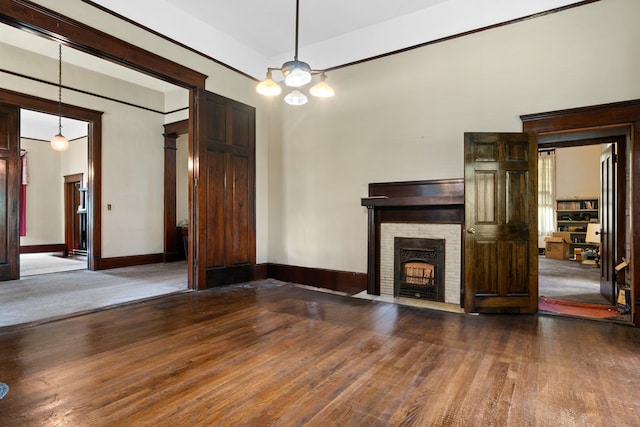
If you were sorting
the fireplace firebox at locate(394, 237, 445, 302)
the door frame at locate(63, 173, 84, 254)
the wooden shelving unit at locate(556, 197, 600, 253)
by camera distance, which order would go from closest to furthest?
the fireplace firebox at locate(394, 237, 445, 302), the door frame at locate(63, 173, 84, 254), the wooden shelving unit at locate(556, 197, 600, 253)

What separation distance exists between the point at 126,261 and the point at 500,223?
6.99 meters

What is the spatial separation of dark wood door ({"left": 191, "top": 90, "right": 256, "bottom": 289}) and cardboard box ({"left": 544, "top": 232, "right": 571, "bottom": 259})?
8.85 metres

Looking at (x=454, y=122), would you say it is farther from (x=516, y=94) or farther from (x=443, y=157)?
(x=516, y=94)

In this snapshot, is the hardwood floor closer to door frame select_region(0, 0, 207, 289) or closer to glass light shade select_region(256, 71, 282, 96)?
door frame select_region(0, 0, 207, 289)

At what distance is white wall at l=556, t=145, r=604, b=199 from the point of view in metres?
10.3

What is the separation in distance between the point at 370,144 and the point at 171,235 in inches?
209

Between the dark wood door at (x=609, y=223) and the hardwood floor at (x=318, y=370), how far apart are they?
1.55 meters

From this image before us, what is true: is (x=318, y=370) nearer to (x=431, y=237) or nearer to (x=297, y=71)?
(x=297, y=71)

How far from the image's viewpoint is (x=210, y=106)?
16.7 ft

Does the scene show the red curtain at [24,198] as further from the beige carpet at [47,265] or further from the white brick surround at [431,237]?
the white brick surround at [431,237]

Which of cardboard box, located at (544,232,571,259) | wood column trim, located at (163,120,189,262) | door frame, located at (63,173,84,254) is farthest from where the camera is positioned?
cardboard box, located at (544,232,571,259)

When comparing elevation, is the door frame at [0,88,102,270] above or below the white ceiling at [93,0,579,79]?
below

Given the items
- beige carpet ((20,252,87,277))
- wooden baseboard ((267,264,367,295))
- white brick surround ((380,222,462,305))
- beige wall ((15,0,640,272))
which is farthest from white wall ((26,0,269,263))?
white brick surround ((380,222,462,305))

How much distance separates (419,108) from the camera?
4590 mm
